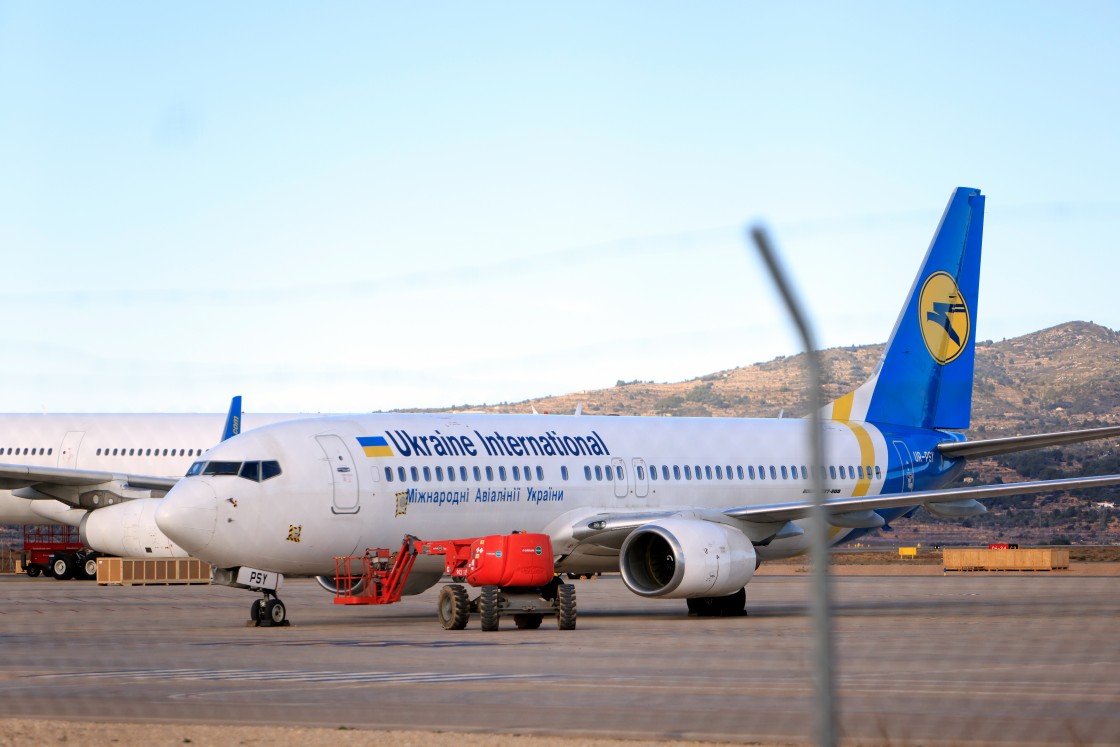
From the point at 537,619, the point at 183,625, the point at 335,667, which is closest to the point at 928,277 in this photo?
the point at 537,619

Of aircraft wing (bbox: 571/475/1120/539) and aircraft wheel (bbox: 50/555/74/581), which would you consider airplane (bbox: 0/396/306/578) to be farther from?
aircraft wing (bbox: 571/475/1120/539)

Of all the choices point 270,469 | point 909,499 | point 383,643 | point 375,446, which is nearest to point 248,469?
point 270,469

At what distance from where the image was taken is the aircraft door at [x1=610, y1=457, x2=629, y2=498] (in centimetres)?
3066

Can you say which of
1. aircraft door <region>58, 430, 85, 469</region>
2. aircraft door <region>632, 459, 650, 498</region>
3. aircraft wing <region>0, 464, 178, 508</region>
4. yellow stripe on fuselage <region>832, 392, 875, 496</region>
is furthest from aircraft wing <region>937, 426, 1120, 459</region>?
aircraft door <region>58, 430, 85, 469</region>

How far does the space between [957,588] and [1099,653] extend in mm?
20824

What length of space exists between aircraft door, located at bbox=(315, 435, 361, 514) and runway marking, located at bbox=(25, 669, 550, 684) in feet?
27.8

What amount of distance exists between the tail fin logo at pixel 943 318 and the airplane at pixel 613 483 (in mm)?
49

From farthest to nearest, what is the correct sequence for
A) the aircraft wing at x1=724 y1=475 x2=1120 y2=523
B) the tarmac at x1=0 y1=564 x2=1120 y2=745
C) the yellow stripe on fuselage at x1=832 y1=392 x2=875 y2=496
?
the yellow stripe on fuselage at x1=832 y1=392 x2=875 y2=496, the aircraft wing at x1=724 y1=475 x2=1120 y2=523, the tarmac at x1=0 y1=564 x2=1120 y2=745

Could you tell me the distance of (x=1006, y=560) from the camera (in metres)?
56.0

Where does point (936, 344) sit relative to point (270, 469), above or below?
above

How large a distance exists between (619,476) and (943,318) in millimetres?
10853

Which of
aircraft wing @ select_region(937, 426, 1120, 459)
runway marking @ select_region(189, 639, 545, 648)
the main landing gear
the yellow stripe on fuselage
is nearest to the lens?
runway marking @ select_region(189, 639, 545, 648)

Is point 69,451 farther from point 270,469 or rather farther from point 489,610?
point 489,610

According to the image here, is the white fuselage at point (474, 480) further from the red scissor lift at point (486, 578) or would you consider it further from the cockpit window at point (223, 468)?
the red scissor lift at point (486, 578)
